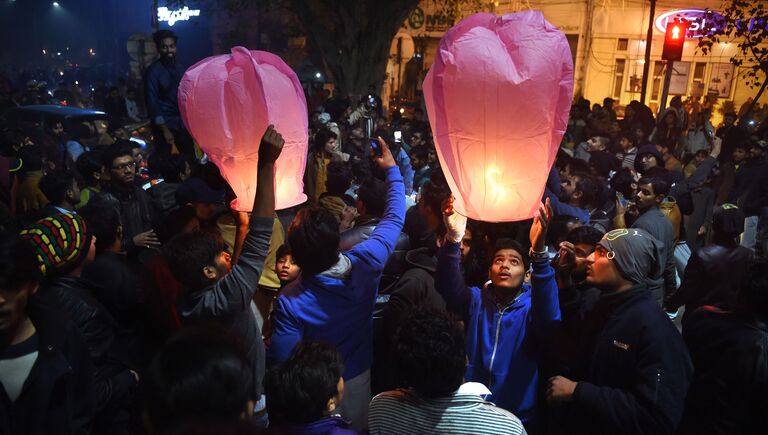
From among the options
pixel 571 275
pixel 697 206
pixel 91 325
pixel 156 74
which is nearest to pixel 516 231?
pixel 571 275

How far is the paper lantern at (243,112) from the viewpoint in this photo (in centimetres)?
286

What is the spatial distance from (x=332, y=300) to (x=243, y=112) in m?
1.09

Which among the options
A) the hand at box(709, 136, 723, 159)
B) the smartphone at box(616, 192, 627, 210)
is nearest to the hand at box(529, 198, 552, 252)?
the smartphone at box(616, 192, 627, 210)

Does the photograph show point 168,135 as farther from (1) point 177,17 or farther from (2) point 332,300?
(1) point 177,17

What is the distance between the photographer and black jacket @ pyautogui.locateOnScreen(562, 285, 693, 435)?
237 centimetres

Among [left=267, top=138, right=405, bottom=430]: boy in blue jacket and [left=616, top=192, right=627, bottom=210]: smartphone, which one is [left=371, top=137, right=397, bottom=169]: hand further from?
[left=616, top=192, right=627, bottom=210]: smartphone

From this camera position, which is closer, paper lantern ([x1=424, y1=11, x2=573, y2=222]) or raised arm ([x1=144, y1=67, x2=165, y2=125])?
paper lantern ([x1=424, y1=11, x2=573, y2=222])

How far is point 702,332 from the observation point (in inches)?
107

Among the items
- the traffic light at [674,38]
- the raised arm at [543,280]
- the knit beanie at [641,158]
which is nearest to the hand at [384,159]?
the raised arm at [543,280]

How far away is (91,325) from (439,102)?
191 centimetres

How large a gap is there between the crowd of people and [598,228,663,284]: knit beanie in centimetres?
1

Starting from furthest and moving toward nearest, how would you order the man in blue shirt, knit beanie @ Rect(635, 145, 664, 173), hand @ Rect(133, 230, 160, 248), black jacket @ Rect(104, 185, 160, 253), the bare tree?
the bare tree, knit beanie @ Rect(635, 145, 664, 173), the man in blue shirt, black jacket @ Rect(104, 185, 160, 253), hand @ Rect(133, 230, 160, 248)

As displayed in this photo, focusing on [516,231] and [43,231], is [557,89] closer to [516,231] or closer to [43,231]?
[516,231]

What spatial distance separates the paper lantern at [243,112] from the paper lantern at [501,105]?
33.2 inches
